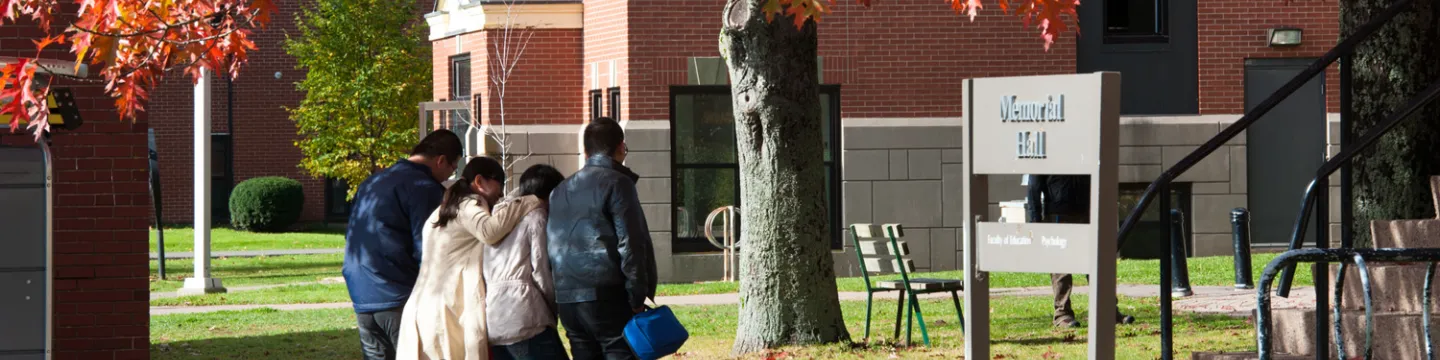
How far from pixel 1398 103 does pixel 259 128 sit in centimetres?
3530

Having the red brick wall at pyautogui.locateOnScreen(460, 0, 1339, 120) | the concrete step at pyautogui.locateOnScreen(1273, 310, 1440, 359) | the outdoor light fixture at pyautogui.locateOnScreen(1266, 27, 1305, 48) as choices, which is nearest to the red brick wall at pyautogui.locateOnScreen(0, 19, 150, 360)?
the concrete step at pyautogui.locateOnScreen(1273, 310, 1440, 359)

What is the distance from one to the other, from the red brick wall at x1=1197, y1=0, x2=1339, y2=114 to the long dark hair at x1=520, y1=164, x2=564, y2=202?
15.5 metres

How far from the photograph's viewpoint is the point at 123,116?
10.2 meters

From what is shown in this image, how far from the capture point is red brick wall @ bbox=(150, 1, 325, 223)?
40312 mm

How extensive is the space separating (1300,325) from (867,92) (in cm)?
1451

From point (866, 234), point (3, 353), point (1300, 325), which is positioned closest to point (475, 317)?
point (3, 353)

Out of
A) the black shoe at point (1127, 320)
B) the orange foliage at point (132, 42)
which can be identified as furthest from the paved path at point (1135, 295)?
the orange foliage at point (132, 42)

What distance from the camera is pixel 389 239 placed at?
25.1 feet

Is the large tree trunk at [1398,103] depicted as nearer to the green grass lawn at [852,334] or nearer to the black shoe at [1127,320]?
the green grass lawn at [852,334]

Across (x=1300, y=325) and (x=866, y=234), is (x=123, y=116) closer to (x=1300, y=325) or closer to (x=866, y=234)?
(x=866, y=234)

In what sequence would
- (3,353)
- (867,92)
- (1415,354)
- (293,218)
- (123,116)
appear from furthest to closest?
(293,218) < (867,92) < (123,116) < (3,353) < (1415,354)

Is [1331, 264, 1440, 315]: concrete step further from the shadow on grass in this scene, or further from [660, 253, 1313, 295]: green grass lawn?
[660, 253, 1313, 295]: green grass lawn

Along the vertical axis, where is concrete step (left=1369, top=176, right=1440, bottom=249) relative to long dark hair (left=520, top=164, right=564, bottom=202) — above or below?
below

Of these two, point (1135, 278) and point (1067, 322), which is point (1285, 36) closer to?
point (1135, 278)
